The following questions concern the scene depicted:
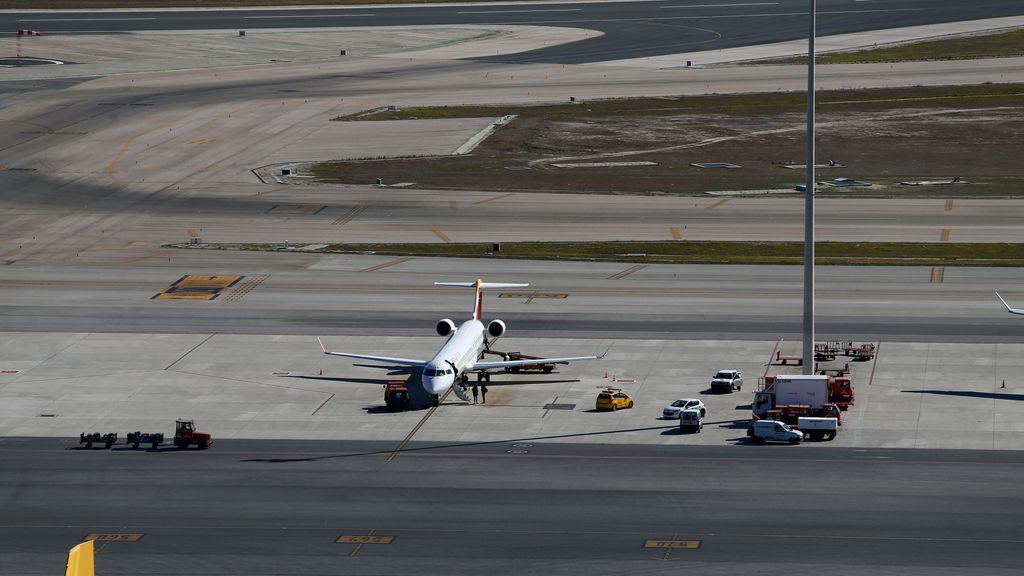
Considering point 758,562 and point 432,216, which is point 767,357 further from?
point 432,216

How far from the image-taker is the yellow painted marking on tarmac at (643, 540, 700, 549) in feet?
179

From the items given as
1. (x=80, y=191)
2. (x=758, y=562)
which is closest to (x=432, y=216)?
(x=80, y=191)

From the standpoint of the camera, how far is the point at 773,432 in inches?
2667

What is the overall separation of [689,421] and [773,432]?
389 cm

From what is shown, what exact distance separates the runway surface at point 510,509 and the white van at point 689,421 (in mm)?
2396

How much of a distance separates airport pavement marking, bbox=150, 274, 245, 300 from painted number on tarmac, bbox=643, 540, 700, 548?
164 feet

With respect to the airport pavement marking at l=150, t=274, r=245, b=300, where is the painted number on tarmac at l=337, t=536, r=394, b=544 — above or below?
below

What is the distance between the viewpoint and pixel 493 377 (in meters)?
80.9

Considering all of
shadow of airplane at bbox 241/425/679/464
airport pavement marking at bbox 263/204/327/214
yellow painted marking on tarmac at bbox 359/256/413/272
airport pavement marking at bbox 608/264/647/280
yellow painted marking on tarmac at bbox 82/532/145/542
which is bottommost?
shadow of airplane at bbox 241/425/679/464

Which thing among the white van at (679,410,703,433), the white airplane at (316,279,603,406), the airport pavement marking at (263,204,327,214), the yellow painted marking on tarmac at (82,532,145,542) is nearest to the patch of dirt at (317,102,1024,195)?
the airport pavement marking at (263,204,327,214)

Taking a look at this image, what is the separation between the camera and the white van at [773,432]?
6781cm

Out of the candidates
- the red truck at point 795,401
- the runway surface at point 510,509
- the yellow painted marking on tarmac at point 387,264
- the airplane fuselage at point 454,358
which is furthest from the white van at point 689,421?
the yellow painted marking on tarmac at point 387,264

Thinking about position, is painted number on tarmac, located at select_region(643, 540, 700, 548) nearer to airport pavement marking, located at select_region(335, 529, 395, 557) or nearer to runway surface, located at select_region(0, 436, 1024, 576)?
runway surface, located at select_region(0, 436, 1024, 576)

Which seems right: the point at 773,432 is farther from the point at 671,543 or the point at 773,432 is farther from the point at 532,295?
the point at 532,295
